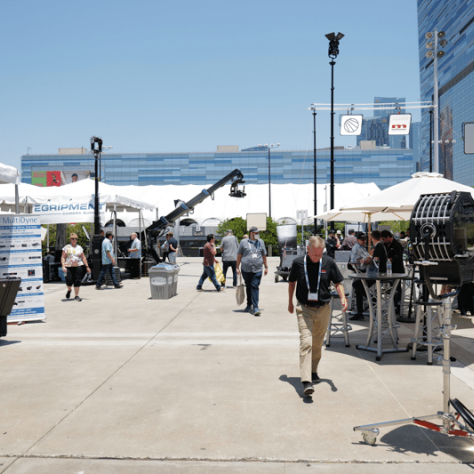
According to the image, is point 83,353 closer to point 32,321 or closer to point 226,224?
point 32,321

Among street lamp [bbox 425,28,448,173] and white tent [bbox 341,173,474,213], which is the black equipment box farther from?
street lamp [bbox 425,28,448,173]

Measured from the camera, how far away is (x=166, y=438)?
3.98 metres

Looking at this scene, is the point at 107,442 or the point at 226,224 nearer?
the point at 107,442

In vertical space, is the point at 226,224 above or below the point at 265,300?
above

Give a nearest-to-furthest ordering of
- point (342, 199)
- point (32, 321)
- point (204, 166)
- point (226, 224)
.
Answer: point (32, 321) < point (226, 224) < point (342, 199) < point (204, 166)

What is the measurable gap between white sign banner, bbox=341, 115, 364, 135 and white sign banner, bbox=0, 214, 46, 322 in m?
12.5

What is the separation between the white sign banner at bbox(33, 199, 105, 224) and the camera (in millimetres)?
16891

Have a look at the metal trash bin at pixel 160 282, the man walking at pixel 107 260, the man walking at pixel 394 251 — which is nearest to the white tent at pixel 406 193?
the man walking at pixel 394 251

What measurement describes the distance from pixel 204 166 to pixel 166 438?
395 feet

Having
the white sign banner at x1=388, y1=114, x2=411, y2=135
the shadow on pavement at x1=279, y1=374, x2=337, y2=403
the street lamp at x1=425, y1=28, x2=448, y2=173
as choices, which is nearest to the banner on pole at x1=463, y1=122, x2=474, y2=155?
the shadow on pavement at x1=279, y1=374, x2=337, y2=403

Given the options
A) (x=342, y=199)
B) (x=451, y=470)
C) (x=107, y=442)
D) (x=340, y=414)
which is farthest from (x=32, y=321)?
(x=342, y=199)

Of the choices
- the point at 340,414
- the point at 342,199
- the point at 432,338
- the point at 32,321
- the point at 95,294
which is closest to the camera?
the point at 340,414

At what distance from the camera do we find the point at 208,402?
15.9 feet

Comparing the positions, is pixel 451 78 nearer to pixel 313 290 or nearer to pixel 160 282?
pixel 160 282
